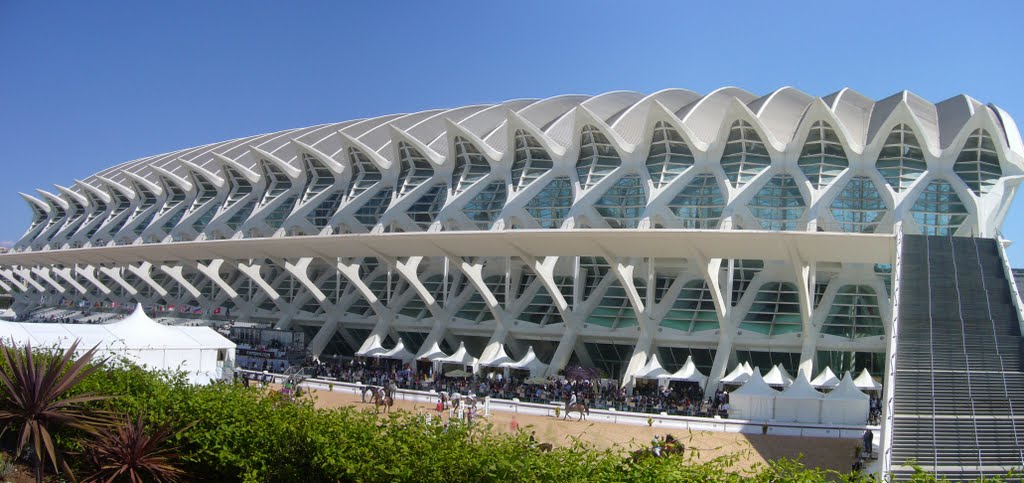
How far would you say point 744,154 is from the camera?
4219cm

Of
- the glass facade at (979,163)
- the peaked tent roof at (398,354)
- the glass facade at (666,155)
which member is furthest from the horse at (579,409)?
the glass facade at (979,163)

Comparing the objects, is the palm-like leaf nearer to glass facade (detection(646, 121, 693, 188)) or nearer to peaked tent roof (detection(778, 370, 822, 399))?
peaked tent roof (detection(778, 370, 822, 399))

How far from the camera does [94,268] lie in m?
65.8

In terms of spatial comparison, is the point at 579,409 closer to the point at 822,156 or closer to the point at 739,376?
the point at 739,376

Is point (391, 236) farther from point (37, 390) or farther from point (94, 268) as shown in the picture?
point (94, 268)

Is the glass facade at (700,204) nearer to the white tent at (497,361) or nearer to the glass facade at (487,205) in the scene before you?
the glass facade at (487,205)

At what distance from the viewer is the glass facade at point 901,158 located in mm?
39625

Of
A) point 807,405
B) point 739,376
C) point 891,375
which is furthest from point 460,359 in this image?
point 891,375

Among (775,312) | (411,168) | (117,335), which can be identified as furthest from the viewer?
(411,168)

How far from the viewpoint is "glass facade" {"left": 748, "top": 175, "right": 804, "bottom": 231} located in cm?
4041

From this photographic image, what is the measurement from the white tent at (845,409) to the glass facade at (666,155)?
57.2 ft

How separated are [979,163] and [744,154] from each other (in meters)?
10.1

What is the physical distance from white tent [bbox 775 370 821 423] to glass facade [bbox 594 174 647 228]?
17.2 m

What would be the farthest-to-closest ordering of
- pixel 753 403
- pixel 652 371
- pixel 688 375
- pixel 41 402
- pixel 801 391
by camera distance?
pixel 652 371 < pixel 688 375 < pixel 753 403 < pixel 801 391 < pixel 41 402
